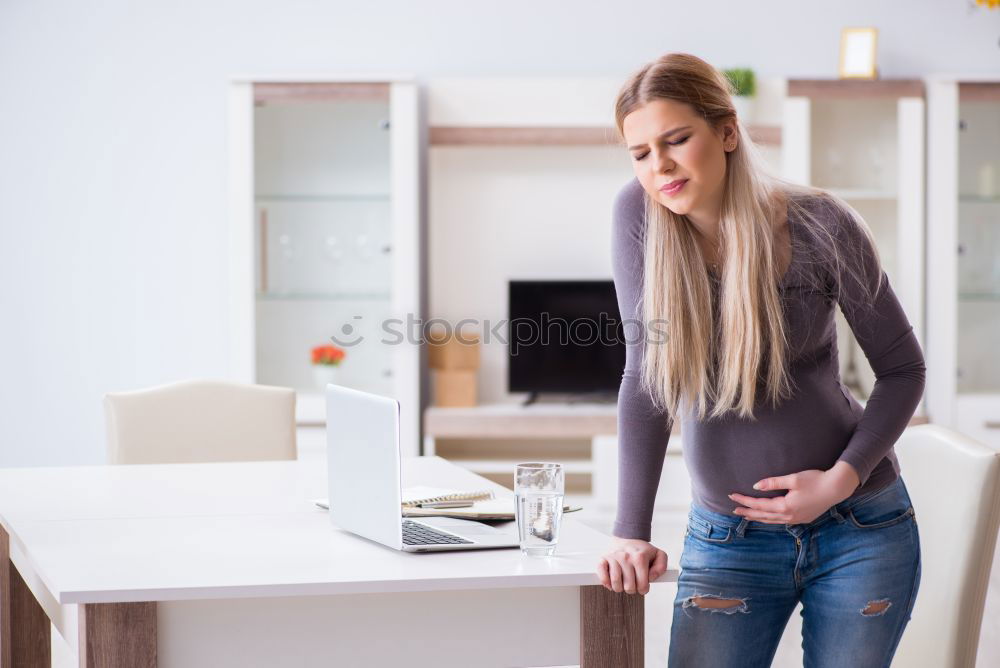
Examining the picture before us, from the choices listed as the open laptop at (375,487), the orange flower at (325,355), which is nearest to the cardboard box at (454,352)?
the orange flower at (325,355)

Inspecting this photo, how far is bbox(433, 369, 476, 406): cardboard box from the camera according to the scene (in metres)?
4.25

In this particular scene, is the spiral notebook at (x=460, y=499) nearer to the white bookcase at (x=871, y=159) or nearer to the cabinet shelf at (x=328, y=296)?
the cabinet shelf at (x=328, y=296)

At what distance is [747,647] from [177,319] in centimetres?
354

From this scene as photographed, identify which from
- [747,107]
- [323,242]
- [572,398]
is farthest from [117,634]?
[747,107]

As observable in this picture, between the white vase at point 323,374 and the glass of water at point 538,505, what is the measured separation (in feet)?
9.59

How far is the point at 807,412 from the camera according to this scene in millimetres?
1374

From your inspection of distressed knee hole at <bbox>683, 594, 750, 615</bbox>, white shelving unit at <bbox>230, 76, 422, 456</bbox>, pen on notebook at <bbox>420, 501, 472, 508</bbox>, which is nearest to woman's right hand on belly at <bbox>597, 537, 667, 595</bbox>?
distressed knee hole at <bbox>683, 594, 750, 615</bbox>

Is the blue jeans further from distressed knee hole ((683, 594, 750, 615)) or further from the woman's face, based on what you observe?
the woman's face

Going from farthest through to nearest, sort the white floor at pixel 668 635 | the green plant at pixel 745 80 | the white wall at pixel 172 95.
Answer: the white wall at pixel 172 95 < the green plant at pixel 745 80 < the white floor at pixel 668 635

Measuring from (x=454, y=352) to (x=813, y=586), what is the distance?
297cm

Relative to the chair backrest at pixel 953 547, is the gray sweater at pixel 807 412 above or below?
above

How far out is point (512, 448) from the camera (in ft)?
14.3

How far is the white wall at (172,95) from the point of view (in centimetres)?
441

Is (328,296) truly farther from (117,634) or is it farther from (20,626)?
(117,634)
